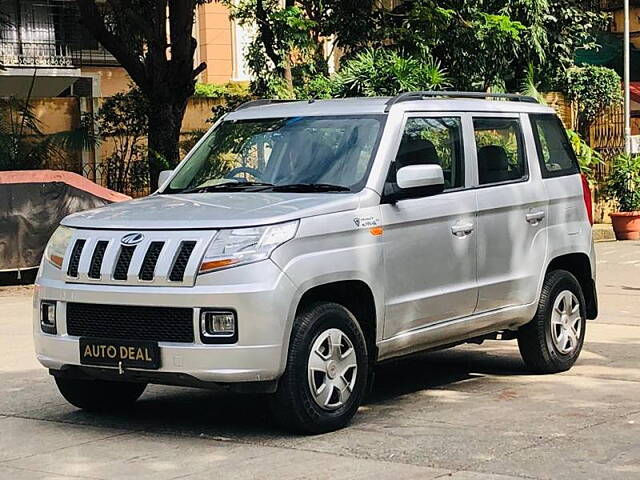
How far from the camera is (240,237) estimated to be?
6.91 meters

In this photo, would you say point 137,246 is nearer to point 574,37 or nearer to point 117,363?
point 117,363

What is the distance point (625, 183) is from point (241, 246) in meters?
19.4

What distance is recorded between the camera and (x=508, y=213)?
28.6 ft

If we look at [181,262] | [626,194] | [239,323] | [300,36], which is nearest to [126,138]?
[300,36]

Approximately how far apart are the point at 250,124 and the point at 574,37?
19994 millimetres

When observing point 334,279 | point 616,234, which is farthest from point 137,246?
point 616,234

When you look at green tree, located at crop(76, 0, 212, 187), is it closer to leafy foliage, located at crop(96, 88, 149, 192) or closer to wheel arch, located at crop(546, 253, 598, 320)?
leafy foliage, located at crop(96, 88, 149, 192)

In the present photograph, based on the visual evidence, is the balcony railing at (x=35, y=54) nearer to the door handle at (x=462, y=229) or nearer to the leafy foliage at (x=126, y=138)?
the leafy foliage at (x=126, y=138)

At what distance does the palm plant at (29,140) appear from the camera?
1811 cm

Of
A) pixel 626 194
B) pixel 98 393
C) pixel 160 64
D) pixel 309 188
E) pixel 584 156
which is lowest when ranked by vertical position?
pixel 98 393

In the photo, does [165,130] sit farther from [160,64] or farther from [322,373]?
[322,373]

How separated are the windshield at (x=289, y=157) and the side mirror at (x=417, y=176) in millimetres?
232

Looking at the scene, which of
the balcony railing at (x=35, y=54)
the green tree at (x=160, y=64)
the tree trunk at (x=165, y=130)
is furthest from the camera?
the balcony railing at (x=35, y=54)

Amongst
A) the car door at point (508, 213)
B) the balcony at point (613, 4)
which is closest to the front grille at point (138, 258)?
the car door at point (508, 213)
